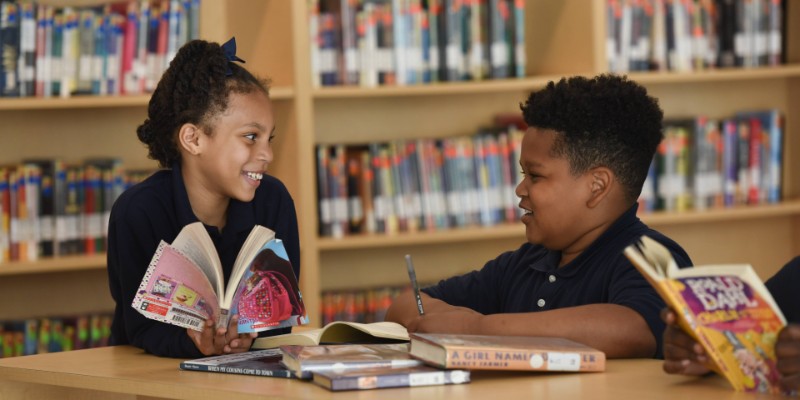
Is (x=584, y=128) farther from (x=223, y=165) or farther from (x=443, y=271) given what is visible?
(x=443, y=271)

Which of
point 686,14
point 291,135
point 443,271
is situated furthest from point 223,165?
point 686,14

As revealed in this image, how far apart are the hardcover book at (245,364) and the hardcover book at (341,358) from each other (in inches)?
0.9

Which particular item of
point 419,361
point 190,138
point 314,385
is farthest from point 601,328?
point 190,138

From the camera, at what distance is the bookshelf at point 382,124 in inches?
137

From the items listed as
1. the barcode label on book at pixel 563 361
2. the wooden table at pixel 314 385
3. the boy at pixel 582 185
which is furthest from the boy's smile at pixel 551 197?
the barcode label on book at pixel 563 361

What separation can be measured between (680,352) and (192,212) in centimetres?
101

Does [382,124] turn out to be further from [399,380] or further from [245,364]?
[399,380]

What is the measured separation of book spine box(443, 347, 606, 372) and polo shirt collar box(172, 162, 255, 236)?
800 millimetres

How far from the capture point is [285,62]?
349 cm

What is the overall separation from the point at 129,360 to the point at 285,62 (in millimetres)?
1700

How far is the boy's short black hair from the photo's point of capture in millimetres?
1997

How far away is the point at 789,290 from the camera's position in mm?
1617

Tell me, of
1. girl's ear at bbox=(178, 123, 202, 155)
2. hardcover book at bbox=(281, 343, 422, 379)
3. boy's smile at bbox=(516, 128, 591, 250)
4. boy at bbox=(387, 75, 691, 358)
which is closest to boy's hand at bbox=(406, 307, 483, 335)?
boy at bbox=(387, 75, 691, 358)

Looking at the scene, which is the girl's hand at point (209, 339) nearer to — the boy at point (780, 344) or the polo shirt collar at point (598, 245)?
the polo shirt collar at point (598, 245)
